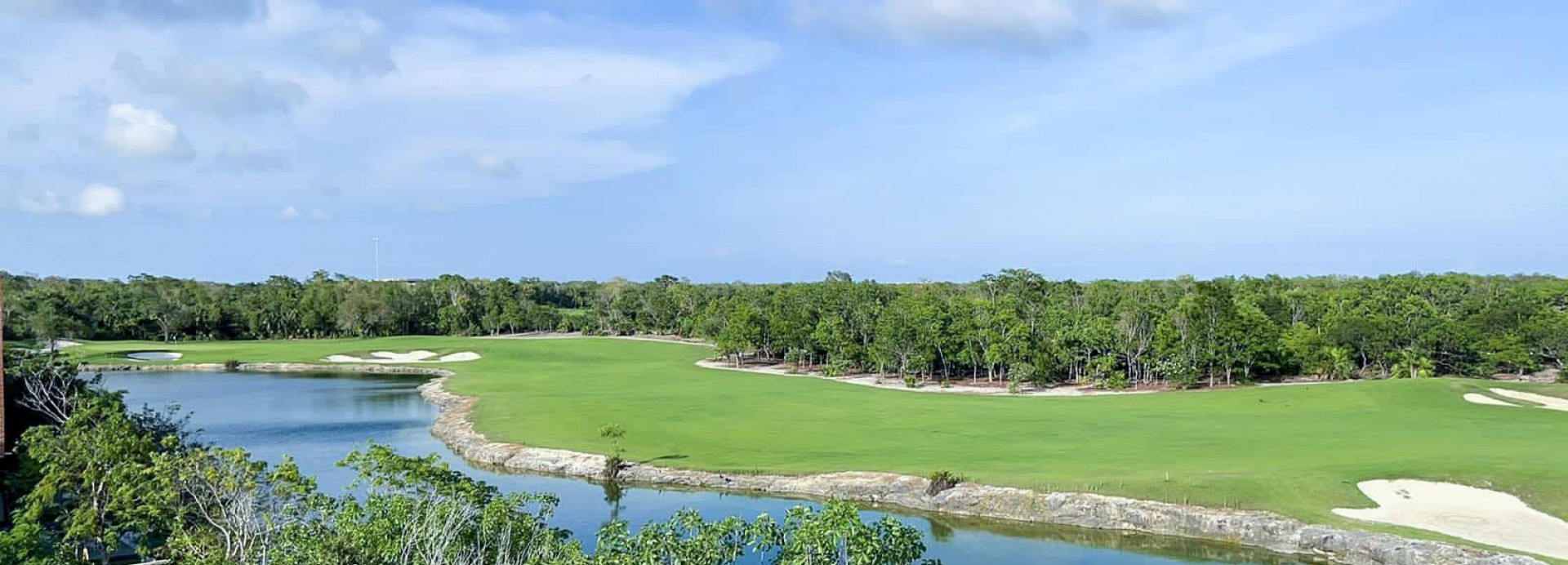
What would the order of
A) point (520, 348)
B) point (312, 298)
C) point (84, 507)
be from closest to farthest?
point (84, 507)
point (520, 348)
point (312, 298)

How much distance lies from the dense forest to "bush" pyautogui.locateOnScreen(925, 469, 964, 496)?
3184cm

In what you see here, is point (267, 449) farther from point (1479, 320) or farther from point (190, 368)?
point (1479, 320)

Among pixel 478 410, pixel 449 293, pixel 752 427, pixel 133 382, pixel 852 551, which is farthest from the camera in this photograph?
pixel 449 293

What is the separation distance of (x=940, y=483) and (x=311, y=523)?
61.4 feet

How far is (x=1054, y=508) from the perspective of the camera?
28.0 metres

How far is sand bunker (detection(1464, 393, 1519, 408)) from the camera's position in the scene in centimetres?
4538

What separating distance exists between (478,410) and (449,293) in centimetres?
7844

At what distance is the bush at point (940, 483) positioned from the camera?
2970 centimetres

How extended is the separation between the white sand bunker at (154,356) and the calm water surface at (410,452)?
9.47 meters

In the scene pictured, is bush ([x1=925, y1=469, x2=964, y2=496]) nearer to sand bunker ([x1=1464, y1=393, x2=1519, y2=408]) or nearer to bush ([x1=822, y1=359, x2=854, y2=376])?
sand bunker ([x1=1464, y1=393, x2=1519, y2=408])

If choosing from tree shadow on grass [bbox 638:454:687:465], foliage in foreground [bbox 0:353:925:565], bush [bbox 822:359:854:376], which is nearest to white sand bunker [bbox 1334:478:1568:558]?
foliage in foreground [bbox 0:353:925:565]

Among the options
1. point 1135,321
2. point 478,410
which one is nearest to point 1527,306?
point 1135,321

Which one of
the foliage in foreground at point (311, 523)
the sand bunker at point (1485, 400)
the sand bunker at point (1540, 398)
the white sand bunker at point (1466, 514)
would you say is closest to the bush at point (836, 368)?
the sand bunker at point (1485, 400)

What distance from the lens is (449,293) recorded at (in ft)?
399
